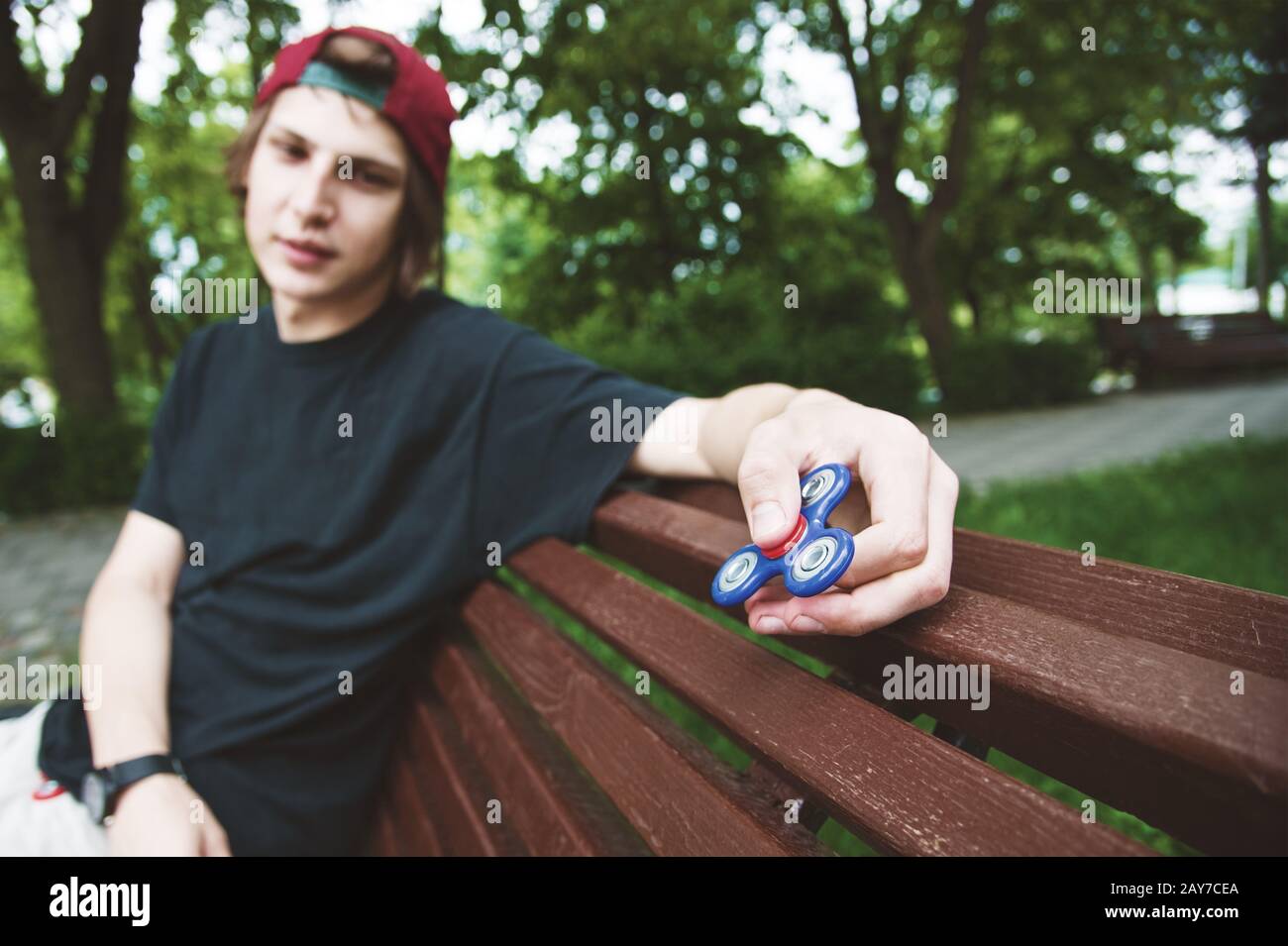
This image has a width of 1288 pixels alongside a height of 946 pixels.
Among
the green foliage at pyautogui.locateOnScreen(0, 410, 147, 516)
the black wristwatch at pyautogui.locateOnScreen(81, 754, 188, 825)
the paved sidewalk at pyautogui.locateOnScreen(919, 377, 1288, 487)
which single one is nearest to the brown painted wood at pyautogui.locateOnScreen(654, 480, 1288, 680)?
the black wristwatch at pyautogui.locateOnScreen(81, 754, 188, 825)

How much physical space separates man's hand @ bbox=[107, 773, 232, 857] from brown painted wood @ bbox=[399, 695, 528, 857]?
0.34m

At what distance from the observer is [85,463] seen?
26.4 feet

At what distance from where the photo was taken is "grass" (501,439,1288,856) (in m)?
3.24

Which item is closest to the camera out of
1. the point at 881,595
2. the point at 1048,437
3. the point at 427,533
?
the point at 881,595

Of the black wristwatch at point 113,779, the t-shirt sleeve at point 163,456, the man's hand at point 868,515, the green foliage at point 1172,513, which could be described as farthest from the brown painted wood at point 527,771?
the green foliage at point 1172,513

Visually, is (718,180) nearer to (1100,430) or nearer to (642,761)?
(1100,430)

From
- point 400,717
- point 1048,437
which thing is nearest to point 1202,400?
point 1048,437

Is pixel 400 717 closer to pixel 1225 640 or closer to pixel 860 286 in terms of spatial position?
pixel 1225 640

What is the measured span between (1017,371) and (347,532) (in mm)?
12966

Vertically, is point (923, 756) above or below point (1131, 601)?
below

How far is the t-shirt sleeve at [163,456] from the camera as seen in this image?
5.77ft

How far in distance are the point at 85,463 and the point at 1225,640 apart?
9432mm

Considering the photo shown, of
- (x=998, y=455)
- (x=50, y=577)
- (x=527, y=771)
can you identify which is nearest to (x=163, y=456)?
(x=527, y=771)

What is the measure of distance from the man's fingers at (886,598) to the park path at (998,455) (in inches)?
173
